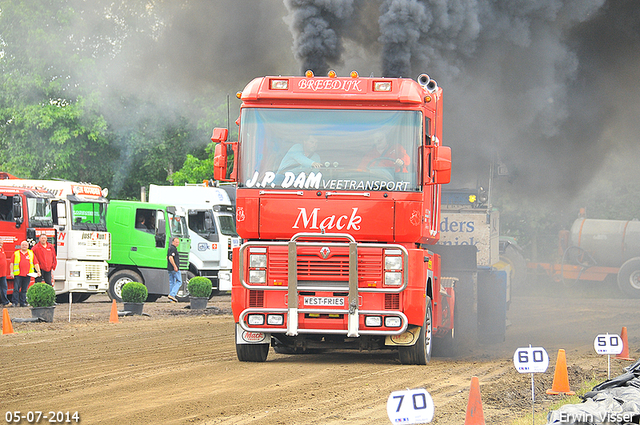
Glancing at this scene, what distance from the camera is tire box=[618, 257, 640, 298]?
2898cm

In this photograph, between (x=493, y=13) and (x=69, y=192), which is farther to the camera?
(x=69, y=192)

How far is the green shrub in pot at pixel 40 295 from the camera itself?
684 inches

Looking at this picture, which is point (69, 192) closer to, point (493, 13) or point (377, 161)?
point (493, 13)

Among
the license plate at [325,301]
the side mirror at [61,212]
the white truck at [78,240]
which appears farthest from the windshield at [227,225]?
the license plate at [325,301]

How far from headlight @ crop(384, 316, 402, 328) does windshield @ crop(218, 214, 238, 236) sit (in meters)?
17.4

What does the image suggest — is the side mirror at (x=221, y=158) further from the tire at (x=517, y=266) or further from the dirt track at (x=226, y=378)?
the tire at (x=517, y=266)

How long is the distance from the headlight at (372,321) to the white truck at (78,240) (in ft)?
47.5

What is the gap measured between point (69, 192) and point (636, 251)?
1919cm

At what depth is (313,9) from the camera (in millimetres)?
14797

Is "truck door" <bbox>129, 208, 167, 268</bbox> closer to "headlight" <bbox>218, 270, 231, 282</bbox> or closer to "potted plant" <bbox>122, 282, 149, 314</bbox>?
"headlight" <bbox>218, 270, 231, 282</bbox>

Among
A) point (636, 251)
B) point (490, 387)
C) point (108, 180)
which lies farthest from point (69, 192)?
point (636, 251)

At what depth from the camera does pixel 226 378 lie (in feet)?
32.2

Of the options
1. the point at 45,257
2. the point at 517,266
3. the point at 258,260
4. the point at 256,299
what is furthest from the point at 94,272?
the point at 517,266

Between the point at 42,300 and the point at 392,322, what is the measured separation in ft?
31.9
